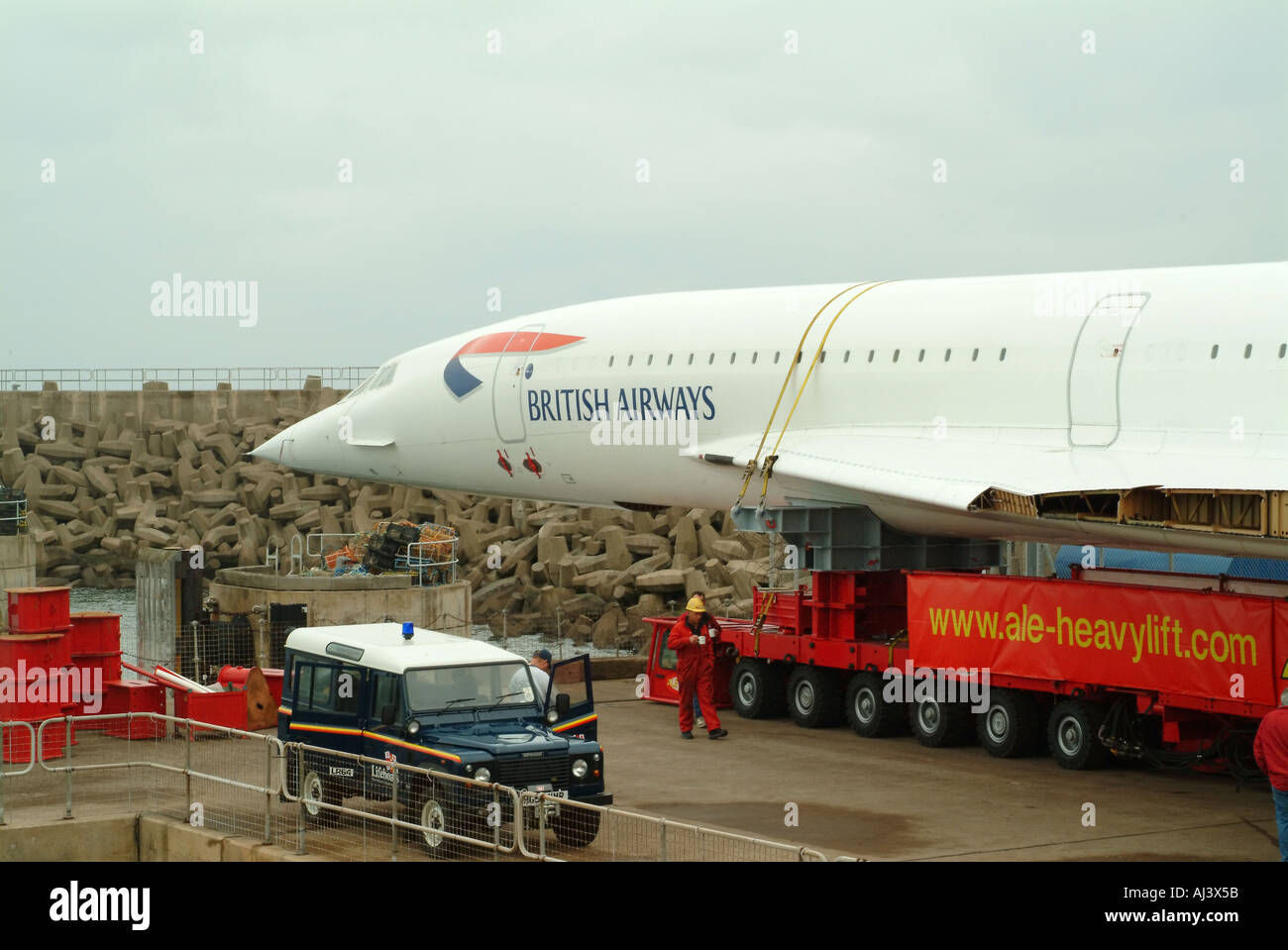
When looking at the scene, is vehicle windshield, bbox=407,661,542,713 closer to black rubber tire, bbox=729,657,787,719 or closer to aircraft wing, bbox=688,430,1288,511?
aircraft wing, bbox=688,430,1288,511

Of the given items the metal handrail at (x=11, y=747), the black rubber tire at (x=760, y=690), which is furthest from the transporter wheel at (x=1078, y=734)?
the metal handrail at (x=11, y=747)

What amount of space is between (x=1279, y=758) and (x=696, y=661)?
27.7ft

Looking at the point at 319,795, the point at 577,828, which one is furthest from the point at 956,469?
the point at 319,795

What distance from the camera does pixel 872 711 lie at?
18609 millimetres

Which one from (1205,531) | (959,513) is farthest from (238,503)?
(1205,531)

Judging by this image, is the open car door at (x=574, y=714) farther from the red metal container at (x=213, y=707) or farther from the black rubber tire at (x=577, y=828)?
the red metal container at (x=213, y=707)

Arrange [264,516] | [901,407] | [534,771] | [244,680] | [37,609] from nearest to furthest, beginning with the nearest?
[534,771]
[37,609]
[901,407]
[244,680]
[264,516]

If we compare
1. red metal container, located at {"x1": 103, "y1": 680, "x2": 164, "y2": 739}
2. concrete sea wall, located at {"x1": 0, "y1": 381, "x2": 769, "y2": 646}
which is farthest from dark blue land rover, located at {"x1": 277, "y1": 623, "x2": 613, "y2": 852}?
concrete sea wall, located at {"x1": 0, "y1": 381, "x2": 769, "y2": 646}

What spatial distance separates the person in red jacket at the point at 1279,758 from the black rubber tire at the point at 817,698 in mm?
8449

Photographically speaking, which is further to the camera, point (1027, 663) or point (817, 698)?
point (817, 698)

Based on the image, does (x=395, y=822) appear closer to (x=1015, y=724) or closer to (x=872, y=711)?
(x=1015, y=724)

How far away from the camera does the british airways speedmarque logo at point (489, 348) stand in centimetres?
2192

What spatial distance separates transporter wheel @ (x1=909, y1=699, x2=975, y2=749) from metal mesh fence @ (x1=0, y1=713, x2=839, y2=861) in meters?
5.46
